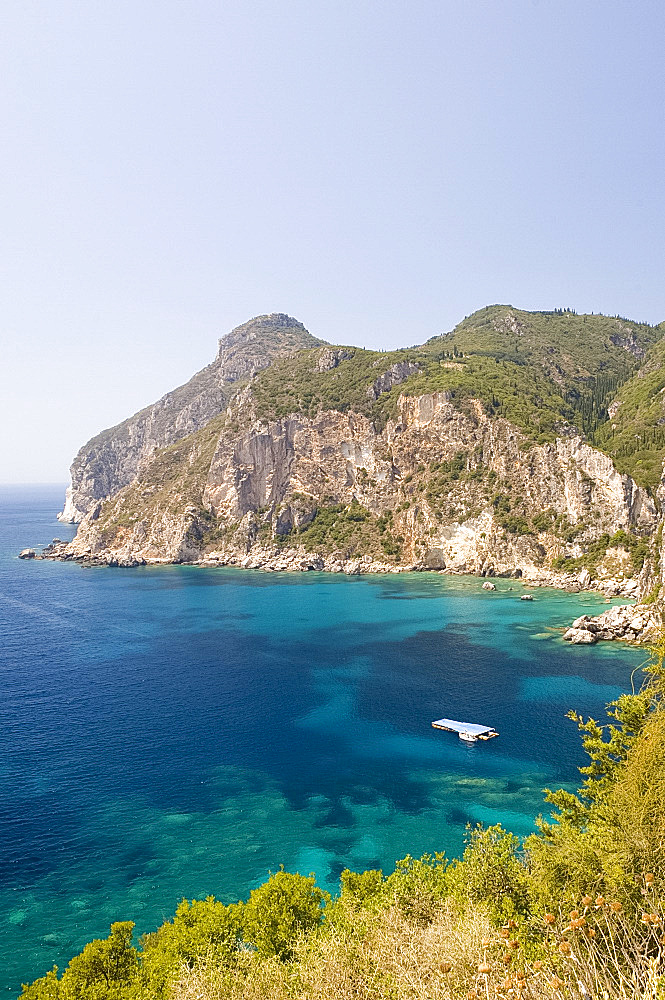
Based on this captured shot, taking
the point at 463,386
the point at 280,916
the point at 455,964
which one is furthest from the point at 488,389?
the point at 455,964

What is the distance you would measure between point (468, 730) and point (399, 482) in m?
105

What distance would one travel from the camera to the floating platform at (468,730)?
50406 mm

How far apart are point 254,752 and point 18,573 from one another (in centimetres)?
11590

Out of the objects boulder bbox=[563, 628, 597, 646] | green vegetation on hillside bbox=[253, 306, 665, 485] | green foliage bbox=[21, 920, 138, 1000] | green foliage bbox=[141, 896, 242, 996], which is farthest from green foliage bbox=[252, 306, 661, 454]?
green foliage bbox=[21, 920, 138, 1000]

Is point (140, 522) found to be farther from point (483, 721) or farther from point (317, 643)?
point (483, 721)

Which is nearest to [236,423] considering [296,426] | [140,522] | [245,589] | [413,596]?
[296,426]

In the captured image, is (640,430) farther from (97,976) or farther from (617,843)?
(97,976)

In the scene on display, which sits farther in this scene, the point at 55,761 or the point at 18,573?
the point at 18,573

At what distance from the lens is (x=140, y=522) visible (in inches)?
6555

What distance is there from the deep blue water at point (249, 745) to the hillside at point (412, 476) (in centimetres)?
2840

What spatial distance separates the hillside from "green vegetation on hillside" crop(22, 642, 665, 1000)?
92.4m

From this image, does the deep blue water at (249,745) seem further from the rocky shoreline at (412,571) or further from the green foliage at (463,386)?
the green foliage at (463,386)

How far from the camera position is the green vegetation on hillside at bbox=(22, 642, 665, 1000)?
14.3 m

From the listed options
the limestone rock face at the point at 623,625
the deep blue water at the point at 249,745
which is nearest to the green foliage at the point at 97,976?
the deep blue water at the point at 249,745
